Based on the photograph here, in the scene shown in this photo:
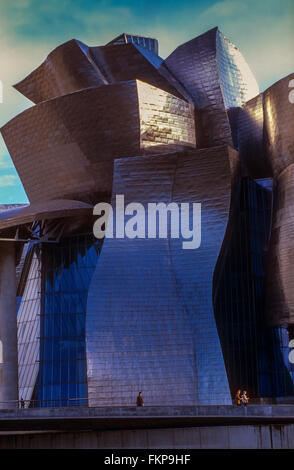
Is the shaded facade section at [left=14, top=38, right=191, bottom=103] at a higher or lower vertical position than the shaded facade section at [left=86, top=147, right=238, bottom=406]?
higher

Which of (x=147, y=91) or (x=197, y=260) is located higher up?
(x=147, y=91)

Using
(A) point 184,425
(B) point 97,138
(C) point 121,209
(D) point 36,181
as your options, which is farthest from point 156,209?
(A) point 184,425

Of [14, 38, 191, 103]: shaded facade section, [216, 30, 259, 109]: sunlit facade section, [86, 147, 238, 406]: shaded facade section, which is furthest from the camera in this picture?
[216, 30, 259, 109]: sunlit facade section

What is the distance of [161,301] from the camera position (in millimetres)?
34406

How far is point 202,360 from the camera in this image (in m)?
33.3

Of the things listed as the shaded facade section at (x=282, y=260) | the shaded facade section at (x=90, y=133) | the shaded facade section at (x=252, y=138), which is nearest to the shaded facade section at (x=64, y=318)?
the shaded facade section at (x=90, y=133)

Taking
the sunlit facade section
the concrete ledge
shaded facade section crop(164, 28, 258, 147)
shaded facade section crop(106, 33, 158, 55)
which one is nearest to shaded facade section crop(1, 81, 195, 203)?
shaded facade section crop(164, 28, 258, 147)

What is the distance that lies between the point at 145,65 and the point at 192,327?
548 inches

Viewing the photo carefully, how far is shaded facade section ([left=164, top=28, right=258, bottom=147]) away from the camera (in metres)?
40.1

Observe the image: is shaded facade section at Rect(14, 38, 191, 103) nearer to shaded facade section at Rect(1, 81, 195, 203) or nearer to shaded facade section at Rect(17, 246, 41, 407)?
shaded facade section at Rect(1, 81, 195, 203)

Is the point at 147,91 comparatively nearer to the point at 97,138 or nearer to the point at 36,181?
the point at 97,138

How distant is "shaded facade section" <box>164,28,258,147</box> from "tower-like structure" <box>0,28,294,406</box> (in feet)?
0.23

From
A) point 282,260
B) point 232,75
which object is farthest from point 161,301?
point 232,75

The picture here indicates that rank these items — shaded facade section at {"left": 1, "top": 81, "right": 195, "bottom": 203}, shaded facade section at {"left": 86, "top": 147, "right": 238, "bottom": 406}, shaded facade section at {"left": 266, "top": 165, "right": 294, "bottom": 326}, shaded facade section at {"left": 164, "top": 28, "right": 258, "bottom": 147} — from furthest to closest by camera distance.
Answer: shaded facade section at {"left": 164, "top": 28, "right": 258, "bottom": 147} < shaded facade section at {"left": 1, "top": 81, "right": 195, "bottom": 203} < shaded facade section at {"left": 266, "top": 165, "right": 294, "bottom": 326} < shaded facade section at {"left": 86, "top": 147, "right": 238, "bottom": 406}
